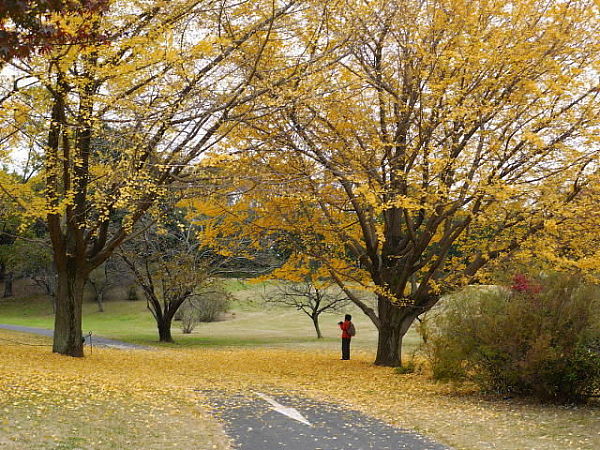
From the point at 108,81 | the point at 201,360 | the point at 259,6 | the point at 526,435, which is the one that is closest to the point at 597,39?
the point at 259,6

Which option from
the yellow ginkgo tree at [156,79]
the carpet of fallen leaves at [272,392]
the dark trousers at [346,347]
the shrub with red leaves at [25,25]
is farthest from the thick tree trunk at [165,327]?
the shrub with red leaves at [25,25]

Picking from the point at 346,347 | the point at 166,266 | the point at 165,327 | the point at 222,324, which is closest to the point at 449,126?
the point at 346,347

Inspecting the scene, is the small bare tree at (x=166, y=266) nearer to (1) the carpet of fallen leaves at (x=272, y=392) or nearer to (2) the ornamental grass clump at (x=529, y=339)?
(1) the carpet of fallen leaves at (x=272, y=392)

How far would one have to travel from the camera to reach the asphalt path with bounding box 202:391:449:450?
7.15 m

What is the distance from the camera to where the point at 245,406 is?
9789 millimetres

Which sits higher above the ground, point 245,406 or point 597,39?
point 597,39

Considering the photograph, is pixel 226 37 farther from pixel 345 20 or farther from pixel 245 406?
pixel 245 406

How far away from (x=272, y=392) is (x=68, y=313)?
723 cm

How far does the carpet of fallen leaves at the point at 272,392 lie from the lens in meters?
7.71

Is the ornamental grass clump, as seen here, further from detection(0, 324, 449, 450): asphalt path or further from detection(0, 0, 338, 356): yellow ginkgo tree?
detection(0, 0, 338, 356): yellow ginkgo tree

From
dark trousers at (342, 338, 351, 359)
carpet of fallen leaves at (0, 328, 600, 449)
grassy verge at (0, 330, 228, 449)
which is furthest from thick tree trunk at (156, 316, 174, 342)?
grassy verge at (0, 330, 228, 449)

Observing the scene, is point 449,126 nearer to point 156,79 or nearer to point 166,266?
point 156,79

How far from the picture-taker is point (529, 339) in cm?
1040

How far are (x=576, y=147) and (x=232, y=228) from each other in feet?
30.0
